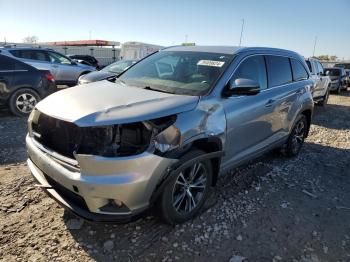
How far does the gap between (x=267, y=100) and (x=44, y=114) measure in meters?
2.80

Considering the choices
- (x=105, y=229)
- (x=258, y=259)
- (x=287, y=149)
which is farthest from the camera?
(x=287, y=149)

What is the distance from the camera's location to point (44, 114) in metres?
3.14

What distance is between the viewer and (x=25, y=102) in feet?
25.8

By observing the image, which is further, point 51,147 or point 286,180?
point 286,180

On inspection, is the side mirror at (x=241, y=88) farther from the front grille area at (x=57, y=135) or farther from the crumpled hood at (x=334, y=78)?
the crumpled hood at (x=334, y=78)

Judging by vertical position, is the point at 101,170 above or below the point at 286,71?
below

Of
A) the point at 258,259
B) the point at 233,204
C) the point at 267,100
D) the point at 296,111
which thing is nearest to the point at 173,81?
the point at 267,100

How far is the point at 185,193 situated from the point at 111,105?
1.19 meters

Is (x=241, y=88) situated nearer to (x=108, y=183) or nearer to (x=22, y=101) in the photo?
(x=108, y=183)

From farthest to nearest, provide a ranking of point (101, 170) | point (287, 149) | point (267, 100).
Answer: point (287, 149) < point (267, 100) < point (101, 170)

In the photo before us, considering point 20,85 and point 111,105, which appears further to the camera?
point 20,85

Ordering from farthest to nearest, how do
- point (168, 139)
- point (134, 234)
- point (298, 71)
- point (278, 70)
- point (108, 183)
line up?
point (298, 71) < point (278, 70) < point (134, 234) < point (168, 139) < point (108, 183)

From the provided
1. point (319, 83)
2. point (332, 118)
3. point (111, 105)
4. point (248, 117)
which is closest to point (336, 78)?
point (319, 83)

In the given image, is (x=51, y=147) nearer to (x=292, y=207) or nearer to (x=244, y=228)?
(x=244, y=228)
